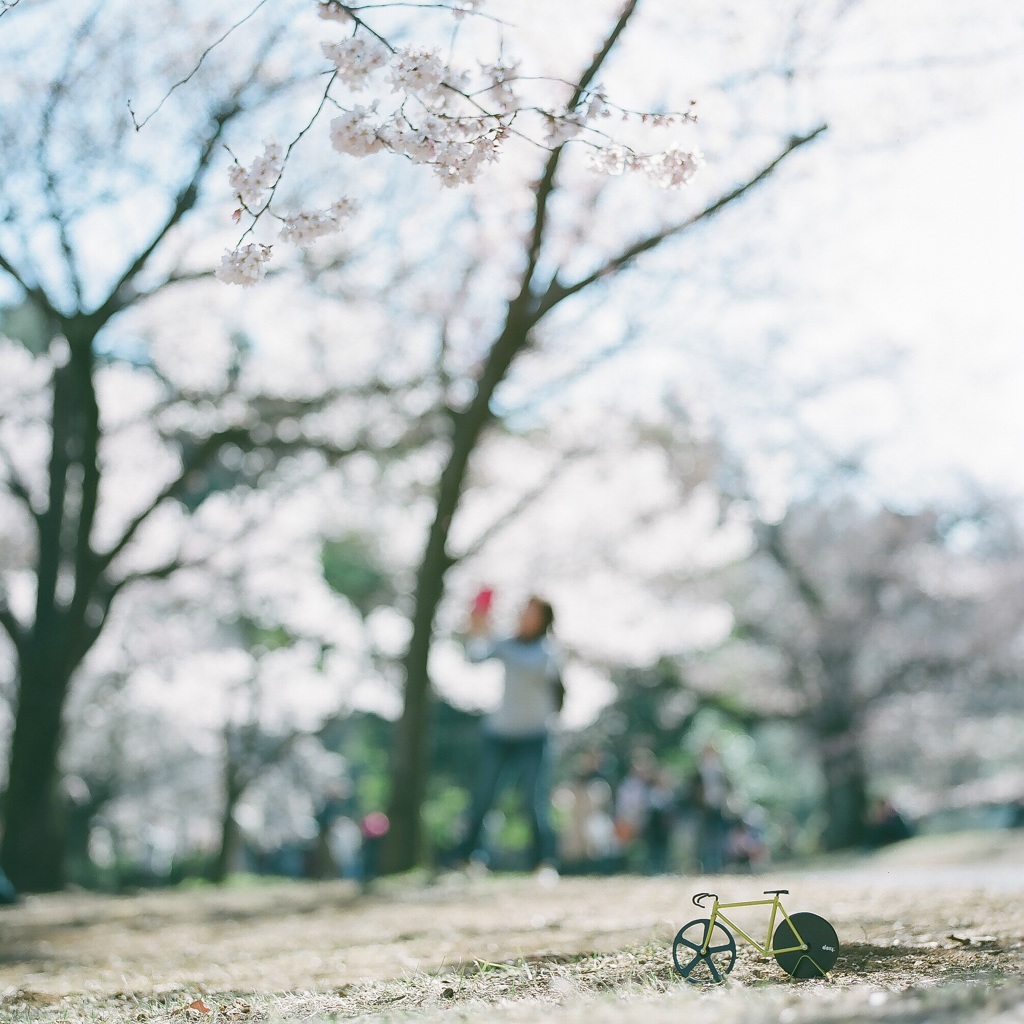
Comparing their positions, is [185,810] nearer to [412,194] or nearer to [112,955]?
[412,194]

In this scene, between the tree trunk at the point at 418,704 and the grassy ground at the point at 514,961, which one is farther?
the tree trunk at the point at 418,704

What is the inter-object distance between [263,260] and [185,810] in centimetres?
4365

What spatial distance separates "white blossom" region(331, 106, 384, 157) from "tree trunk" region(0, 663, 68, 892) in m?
7.92

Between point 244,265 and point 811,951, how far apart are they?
2.83 meters

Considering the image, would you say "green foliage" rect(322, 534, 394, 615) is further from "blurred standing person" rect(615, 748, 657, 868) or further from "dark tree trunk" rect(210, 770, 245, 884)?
"blurred standing person" rect(615, 748, 657, 868)

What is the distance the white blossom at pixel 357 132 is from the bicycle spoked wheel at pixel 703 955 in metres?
2.68

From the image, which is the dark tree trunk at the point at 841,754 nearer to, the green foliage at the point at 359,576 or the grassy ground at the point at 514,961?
the green foliage at the point at 359,576

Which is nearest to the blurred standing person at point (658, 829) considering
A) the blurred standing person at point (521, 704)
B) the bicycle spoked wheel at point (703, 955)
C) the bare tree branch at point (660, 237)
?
the blurred standing person at point (521, 704)

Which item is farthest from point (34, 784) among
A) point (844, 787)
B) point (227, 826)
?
point (844, 787)

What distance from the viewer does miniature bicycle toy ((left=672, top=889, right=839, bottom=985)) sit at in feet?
10.1

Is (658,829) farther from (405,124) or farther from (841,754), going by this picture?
(405,124)

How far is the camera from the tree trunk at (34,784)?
1050cm

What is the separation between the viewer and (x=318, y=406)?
11.7 metres

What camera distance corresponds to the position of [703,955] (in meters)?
3.07
